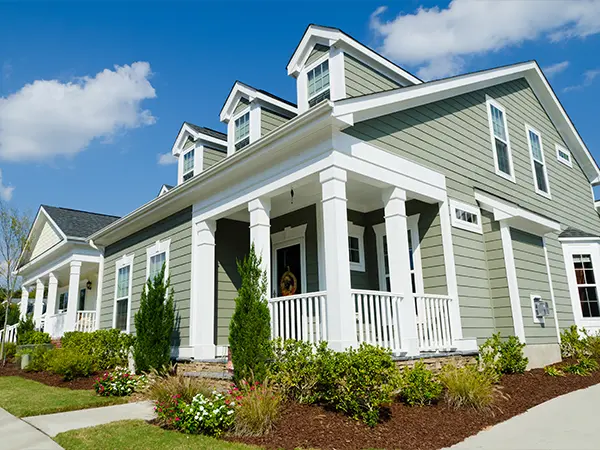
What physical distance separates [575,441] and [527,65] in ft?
32.3

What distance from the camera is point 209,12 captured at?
10.1 meters

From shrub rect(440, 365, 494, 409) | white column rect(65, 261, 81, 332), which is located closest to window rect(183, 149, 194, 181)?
white column rect(65, 261, 81, 332)

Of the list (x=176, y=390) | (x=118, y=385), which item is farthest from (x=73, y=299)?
(x=176, y=390)

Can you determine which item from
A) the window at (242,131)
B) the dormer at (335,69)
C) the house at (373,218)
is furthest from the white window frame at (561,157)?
the window at (242,131)

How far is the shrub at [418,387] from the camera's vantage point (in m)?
5.96

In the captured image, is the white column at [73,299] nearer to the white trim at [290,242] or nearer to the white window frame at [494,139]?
the white trim at [290,242]

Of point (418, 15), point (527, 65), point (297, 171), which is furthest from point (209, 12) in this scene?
point (527, 65)

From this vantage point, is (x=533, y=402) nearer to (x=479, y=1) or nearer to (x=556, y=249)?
(x=556, y=249)

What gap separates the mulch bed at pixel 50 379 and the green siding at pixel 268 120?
667 cm

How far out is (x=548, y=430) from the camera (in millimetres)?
5168

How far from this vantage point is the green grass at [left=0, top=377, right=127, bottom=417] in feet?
22.7

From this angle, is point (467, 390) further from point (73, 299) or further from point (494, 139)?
point (73, 299)

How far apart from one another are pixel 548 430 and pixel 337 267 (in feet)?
10.4

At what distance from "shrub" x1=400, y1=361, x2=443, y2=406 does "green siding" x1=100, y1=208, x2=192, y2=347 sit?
4893 millimetres
